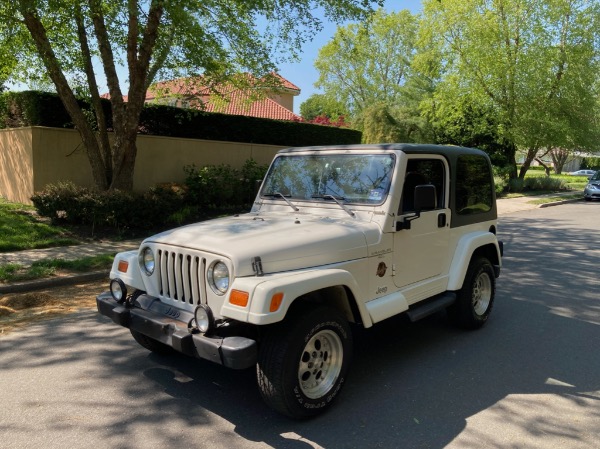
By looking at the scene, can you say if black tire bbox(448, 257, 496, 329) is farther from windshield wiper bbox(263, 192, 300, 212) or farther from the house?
the house

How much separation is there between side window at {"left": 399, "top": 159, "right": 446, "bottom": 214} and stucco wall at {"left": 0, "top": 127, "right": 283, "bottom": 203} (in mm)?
10365

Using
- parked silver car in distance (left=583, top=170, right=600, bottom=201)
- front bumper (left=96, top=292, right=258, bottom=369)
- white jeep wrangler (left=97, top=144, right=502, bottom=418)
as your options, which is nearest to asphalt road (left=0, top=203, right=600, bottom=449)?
white jeep wrangler (left=97, top=144, right=502, bottom=418)

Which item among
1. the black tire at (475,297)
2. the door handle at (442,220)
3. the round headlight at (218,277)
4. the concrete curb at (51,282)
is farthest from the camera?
the concrete curb at (51,282)

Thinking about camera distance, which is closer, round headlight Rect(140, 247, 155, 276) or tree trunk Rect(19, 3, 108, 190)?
round headlight Rect(140, 247, 155, 276)

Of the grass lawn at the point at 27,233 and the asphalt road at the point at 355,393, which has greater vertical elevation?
the grass lawn at the point at 27,233

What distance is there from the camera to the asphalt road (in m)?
3.15

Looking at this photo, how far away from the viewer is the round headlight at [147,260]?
3752 millimetres

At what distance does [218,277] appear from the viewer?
127 inches

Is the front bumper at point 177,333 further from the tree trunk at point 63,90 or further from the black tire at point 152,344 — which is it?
the tree trunk at point 63,90

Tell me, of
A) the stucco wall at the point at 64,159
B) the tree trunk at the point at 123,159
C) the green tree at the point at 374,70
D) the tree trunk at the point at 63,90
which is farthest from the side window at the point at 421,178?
the green tree at the point at 374,70

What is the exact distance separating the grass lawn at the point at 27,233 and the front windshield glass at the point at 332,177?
19.1 ft

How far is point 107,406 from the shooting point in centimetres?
350

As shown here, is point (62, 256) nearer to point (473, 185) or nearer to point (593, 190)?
point (473, 185)

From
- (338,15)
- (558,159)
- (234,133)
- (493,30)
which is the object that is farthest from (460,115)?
(558,159)
